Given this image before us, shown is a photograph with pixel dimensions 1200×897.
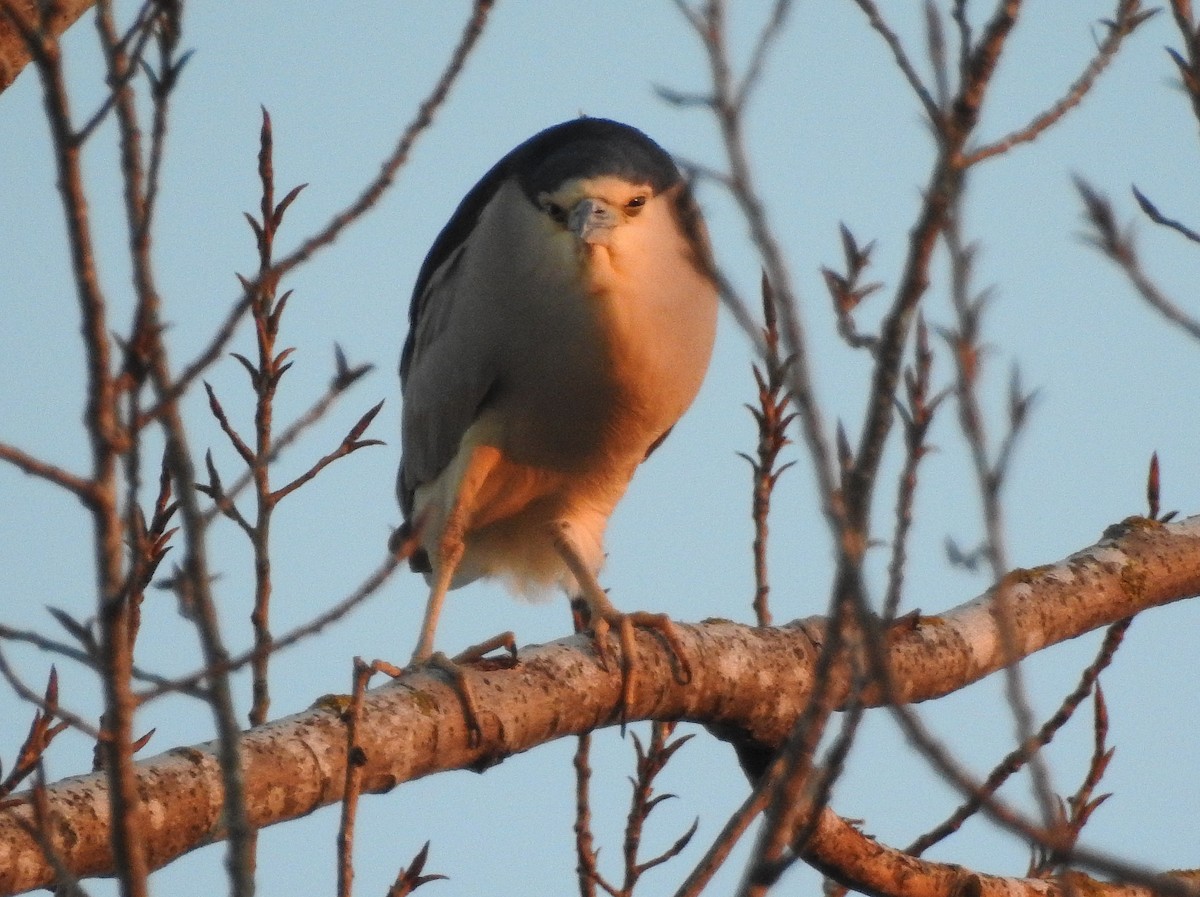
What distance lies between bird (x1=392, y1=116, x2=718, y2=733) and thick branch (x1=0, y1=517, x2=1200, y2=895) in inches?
13.3

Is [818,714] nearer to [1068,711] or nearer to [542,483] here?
[1068,711]

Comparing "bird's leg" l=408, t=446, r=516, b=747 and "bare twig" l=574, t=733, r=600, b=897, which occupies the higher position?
"bird's leg" l=408, t=446, r=516, b=747

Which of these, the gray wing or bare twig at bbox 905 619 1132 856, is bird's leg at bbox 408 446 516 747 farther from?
bare twig at bbox 905 619 1132 856

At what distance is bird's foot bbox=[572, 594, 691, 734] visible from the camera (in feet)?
10.8

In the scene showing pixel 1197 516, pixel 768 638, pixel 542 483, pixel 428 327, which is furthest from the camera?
pixel 428 327

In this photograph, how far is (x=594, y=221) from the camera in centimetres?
394

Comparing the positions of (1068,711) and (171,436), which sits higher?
(1068,711)

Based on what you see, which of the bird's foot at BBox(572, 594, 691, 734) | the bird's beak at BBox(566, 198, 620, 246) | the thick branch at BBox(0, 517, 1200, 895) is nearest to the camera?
the thick branch at BBox(0, 517, 1200, 895)

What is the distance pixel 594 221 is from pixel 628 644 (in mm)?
1111

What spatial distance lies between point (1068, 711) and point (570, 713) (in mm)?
996

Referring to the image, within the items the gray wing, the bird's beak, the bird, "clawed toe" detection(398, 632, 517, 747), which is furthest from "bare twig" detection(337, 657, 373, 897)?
the gray wing

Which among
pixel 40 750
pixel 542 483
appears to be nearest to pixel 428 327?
pixel 542 483

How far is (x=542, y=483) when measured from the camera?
14.8ft

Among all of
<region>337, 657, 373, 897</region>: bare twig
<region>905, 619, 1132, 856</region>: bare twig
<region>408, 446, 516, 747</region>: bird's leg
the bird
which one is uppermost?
the bird
